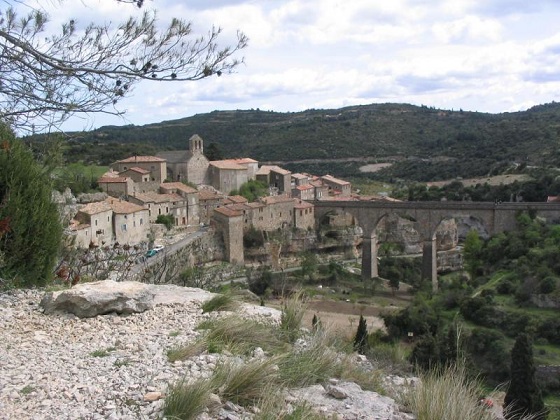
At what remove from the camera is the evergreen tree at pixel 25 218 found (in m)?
6.89

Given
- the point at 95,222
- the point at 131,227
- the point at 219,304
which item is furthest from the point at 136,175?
the point at 219,304

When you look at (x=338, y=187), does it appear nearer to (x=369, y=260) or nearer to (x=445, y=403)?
(x=369, y=260)

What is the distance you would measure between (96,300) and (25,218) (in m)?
1.46

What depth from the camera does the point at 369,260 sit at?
41625 millimetres

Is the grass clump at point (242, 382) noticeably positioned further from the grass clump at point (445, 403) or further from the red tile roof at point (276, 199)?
the red tile roof at point (276, 199)

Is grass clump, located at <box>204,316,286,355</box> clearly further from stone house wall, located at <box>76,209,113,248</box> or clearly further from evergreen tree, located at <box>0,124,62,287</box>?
stone house wall, located at <box>76,209,113,248</box>

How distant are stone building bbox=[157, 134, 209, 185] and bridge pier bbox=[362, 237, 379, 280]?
1246 centimetres

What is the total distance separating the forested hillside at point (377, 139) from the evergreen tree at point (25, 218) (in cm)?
4752

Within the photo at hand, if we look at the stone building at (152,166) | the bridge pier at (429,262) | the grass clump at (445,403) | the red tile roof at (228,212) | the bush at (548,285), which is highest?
the stone building at (152,166)

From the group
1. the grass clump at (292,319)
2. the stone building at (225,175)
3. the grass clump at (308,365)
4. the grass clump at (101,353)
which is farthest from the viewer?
the stone building at (225,175)

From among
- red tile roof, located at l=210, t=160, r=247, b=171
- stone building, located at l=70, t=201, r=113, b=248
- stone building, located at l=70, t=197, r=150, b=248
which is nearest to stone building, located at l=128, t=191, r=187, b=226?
stone building, located at l=70, t=197, r=150, b=248

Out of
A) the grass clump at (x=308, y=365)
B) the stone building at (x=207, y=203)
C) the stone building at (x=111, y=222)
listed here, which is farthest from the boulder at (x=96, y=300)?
the stone building at (x=207, y=203)

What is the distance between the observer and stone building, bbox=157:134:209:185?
43906mm

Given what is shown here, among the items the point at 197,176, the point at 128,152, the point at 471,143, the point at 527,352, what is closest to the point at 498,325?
the point at 527,352
